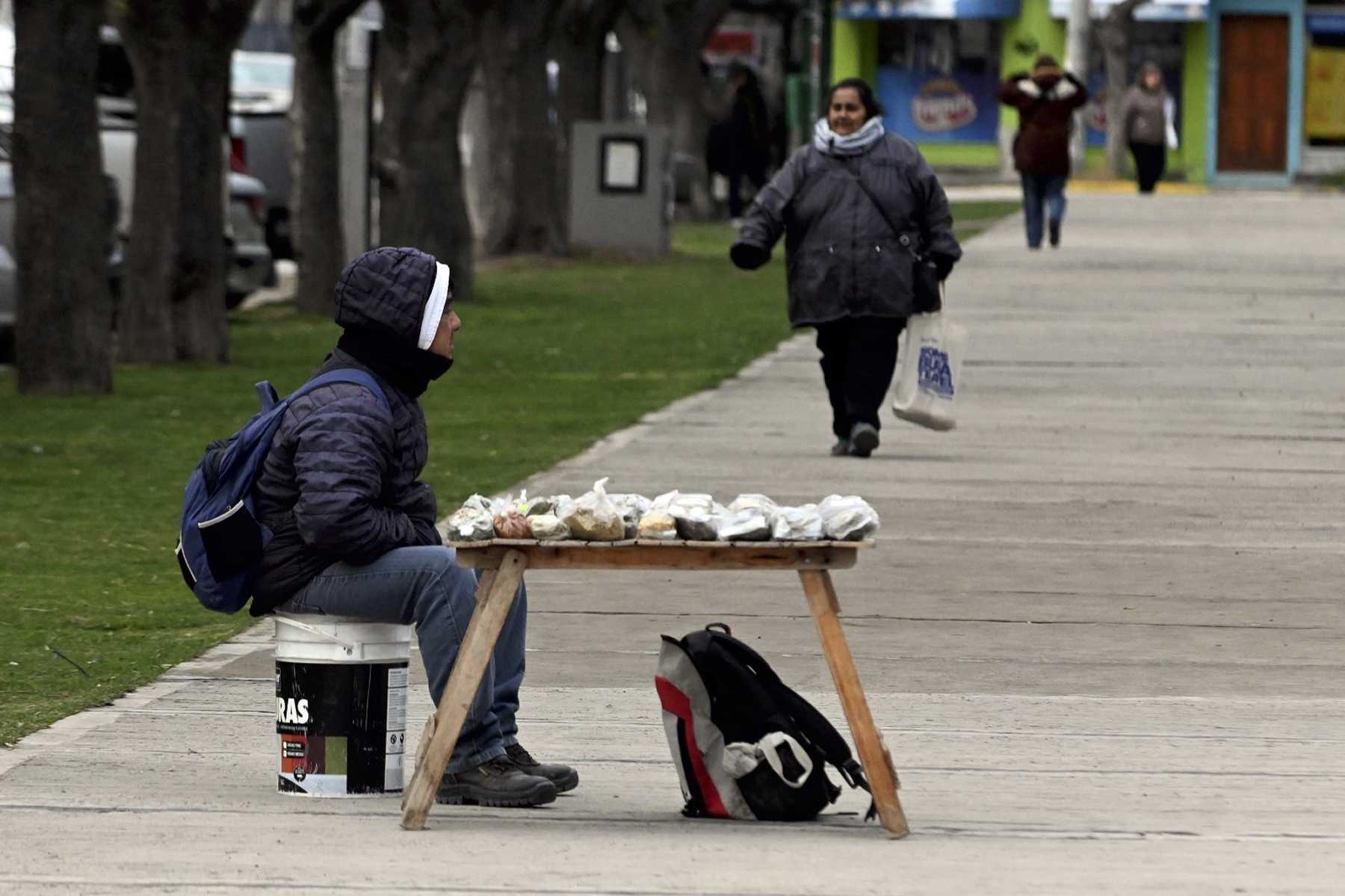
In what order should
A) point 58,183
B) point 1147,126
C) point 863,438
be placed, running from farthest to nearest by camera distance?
point 1147,126
point 58,183
point 863,438

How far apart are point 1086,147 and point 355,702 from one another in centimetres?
4386

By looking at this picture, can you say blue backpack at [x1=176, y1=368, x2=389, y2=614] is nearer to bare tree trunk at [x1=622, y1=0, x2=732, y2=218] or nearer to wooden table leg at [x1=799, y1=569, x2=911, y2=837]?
wooden table leg at [x1=799, y1=569, x2=911, y2=837]

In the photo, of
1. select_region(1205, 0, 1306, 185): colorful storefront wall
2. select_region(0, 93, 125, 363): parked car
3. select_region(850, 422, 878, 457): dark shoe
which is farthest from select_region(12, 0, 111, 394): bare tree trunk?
select_region(1205, 0, 1306, 185): colorful storefront wall

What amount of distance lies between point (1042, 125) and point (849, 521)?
20.6 meters

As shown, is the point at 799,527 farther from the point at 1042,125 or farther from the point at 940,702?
the point at 1042,125

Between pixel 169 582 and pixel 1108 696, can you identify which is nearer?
pixel 1108 696

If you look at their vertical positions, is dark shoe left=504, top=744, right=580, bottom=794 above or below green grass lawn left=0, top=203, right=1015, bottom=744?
above

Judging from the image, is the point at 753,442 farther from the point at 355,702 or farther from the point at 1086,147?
the point at 1086,147

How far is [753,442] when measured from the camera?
13109mm

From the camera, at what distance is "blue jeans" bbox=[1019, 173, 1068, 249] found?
87.3 feet

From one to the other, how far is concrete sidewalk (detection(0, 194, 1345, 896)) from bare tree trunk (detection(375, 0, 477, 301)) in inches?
317

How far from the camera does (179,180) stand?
1748 cm

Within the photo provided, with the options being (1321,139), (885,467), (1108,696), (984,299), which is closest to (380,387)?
(1108,696)

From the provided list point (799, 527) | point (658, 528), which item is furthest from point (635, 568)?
point (799, 527)
